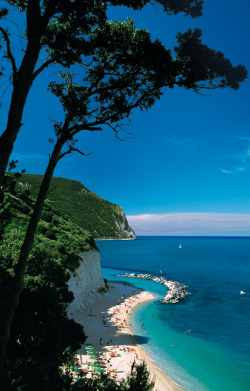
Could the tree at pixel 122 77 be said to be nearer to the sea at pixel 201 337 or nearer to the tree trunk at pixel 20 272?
the tree trunk at pixel 20 272

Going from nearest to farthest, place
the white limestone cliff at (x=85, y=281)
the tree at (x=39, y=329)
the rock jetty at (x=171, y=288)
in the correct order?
the tree at (x=39, y=329), the white limestone cliff at (x=85, y=281), the rock jetty at (x=171, y=288)

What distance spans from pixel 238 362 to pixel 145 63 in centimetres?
3251

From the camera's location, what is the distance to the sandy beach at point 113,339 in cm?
2125

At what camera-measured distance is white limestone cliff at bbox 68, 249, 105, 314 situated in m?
35.3

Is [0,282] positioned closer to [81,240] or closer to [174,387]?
[174,387]

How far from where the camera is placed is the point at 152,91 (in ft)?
30.9

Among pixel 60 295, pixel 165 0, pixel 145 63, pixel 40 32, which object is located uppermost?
pixel 165 0

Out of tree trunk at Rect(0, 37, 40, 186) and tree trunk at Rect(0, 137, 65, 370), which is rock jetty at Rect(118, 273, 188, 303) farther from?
tree trunk at Rect(0, 37, 40, 186)

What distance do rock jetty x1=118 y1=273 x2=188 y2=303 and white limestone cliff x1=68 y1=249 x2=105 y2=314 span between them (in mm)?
15687

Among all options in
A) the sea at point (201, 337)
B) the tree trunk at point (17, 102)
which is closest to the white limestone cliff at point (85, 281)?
the sea at point (201, 337)

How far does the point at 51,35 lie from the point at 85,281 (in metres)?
39.2

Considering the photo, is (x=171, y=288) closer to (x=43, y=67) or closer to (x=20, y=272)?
(x=20, y=272)

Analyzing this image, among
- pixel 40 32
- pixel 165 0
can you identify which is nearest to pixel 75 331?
pixel 40 32

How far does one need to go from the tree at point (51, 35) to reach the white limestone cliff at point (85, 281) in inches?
1216
